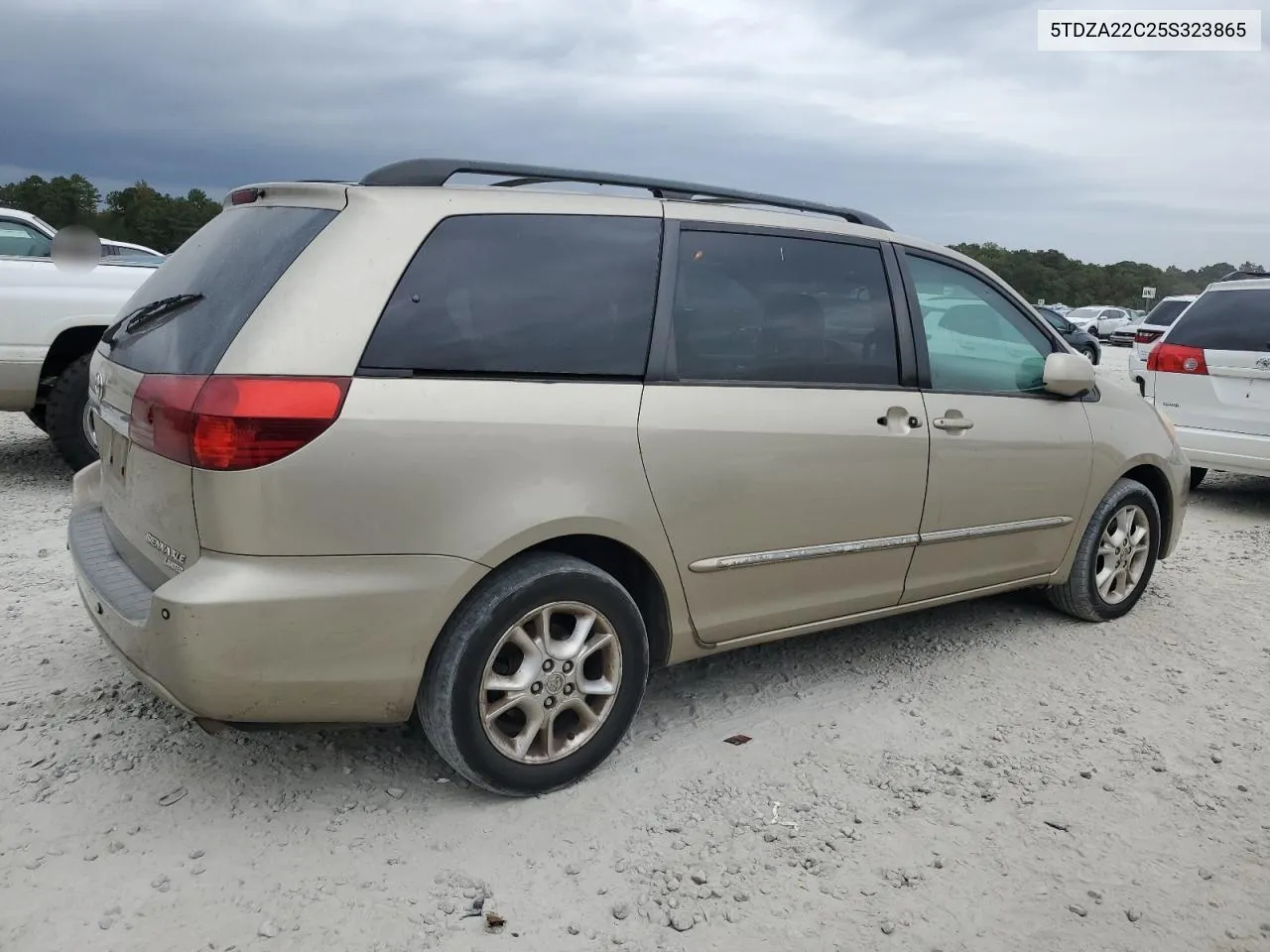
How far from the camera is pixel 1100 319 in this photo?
41500 millimetres

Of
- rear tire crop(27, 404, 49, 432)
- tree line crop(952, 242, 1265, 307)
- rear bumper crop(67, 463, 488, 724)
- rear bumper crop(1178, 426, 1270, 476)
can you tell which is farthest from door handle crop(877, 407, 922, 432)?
tree line crop(952, 242, 1265, 307)

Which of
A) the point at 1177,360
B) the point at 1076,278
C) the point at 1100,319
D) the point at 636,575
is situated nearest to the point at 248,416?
the point at 636,575

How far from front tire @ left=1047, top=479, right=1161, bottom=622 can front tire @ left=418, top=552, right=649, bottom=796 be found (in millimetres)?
2520

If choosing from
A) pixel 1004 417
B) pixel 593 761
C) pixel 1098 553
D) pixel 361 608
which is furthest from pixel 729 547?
pixel 1098 553

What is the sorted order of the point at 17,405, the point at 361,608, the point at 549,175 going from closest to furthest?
the point at 361,608
the point at 549,175
the point at 17,405

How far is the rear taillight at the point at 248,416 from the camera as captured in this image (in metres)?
2.47

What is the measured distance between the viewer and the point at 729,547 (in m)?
3.27

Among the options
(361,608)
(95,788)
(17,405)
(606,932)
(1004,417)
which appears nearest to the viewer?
(606,932)

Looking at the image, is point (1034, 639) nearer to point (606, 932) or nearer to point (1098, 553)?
point (1098, 553)

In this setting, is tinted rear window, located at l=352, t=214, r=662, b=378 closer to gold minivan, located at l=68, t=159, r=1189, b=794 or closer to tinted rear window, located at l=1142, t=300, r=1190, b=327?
gold minivan, located at l=68, t=159, r=1189, b=794

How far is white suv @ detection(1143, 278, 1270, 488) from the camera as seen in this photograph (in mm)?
7082

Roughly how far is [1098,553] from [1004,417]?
43.3 inches

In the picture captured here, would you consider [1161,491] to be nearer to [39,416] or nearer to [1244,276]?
[1244,276]

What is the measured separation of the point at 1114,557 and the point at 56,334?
6.01m
